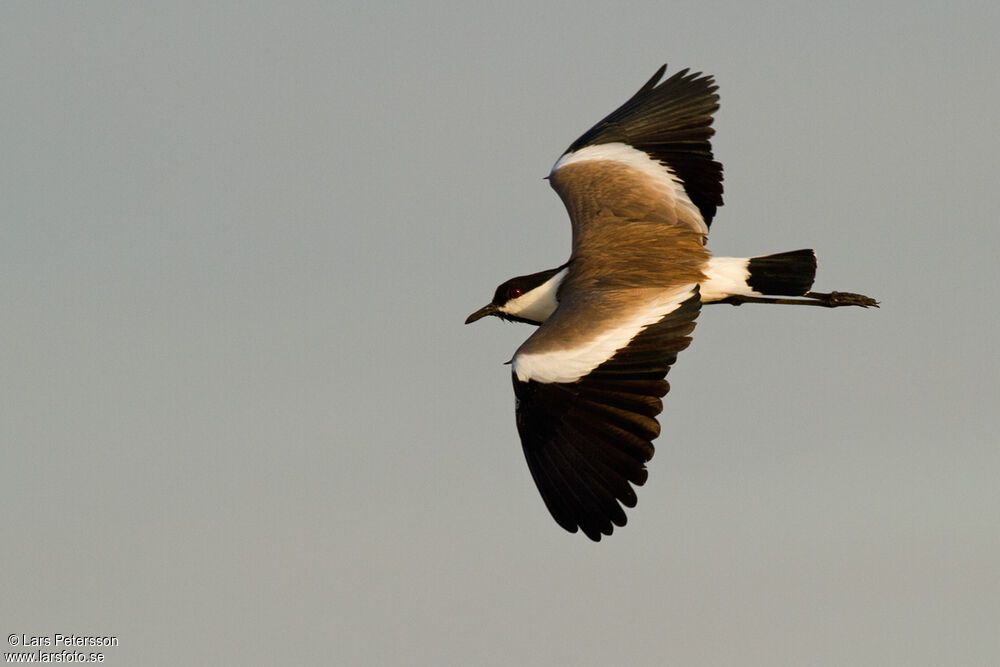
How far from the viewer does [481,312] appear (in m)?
14.6

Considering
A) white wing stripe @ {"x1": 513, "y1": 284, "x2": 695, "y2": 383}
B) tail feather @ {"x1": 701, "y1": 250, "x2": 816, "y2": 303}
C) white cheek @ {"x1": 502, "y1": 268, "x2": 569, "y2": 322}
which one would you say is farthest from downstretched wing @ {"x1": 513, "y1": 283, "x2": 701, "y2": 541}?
white cheek @ {"x1": 502, "y1": 268, "x2": 569, "y2": 322}

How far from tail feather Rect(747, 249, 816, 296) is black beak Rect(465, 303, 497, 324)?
8.68 feet

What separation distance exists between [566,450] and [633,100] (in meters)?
5.68

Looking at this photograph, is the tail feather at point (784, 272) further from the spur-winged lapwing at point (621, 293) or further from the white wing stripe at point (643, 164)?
the white wing stripe at point (643, 164)

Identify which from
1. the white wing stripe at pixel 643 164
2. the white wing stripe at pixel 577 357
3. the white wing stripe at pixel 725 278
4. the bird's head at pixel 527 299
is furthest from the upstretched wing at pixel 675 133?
the white wing stripe at pixel 577 357

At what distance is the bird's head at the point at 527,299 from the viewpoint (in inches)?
548

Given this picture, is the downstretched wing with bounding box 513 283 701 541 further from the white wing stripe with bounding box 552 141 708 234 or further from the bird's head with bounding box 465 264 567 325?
the white wing stripe with bounding box 552 141 708 234

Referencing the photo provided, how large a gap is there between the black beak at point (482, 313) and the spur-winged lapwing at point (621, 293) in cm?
1

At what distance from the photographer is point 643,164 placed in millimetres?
14820

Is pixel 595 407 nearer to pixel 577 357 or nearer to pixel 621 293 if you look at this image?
pixel 577 357

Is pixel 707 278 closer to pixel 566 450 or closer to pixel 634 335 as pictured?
pixel 634 335

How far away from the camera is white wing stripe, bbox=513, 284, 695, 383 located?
11.7m

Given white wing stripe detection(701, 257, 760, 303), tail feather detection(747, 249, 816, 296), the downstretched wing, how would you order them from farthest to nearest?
tail feather detection(747, 249, 816, 296)
white wing stripe detection(701, 257, 760, 303)
the downstretched wing

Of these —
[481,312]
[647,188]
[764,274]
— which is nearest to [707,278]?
[764,274]
